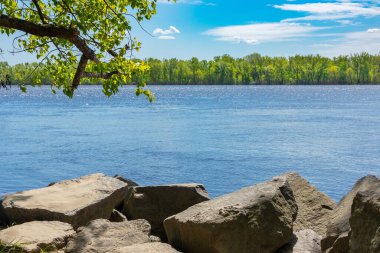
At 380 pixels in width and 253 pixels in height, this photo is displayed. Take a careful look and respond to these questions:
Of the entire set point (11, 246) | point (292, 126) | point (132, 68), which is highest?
point (132, 68)

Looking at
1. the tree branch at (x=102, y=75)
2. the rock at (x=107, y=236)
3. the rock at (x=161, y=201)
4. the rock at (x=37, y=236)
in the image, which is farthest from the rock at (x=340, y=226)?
the tree branch at (x=102, y=75)

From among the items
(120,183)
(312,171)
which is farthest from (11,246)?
(312,171)

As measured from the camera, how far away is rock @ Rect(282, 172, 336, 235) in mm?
10672

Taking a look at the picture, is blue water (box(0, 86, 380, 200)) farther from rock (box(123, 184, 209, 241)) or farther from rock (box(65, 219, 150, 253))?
rock (box(65, 219, 150, 253))

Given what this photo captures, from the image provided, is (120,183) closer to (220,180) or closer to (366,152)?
(220,180)

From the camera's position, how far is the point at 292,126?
64750 millimetres

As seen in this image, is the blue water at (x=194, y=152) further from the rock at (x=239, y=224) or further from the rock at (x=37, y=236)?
the rock at (x=239, y=224)

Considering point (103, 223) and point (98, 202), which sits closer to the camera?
point (103, 223)

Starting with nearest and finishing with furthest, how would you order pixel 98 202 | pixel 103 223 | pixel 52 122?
pixel 103 223 < pixel 98 202 < pixel 52 122

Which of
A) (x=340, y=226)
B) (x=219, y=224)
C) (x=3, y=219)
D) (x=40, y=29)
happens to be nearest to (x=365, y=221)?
(x=340, y=226)

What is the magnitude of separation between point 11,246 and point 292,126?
189 ft

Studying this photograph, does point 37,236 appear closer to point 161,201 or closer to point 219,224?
point 219,224

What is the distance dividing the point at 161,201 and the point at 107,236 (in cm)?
317

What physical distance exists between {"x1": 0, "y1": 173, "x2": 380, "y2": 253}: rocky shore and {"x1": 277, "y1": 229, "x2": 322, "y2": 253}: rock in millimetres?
16
